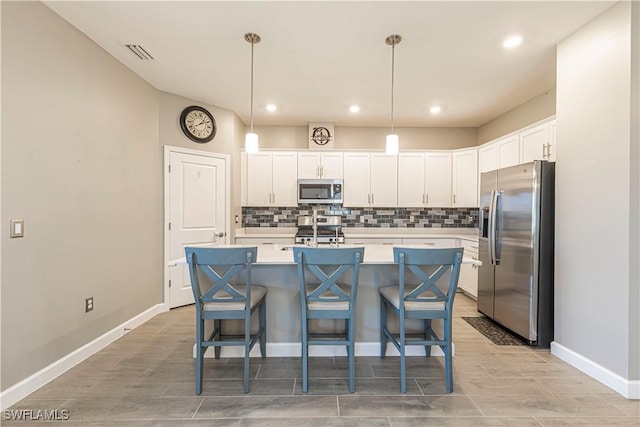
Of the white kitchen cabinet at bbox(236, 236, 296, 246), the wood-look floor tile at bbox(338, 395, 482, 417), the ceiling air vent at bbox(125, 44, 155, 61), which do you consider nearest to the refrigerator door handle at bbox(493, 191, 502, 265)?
the wood-look floor tile at bbox(338, 395, 482, 417)

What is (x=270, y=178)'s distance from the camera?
4.72m

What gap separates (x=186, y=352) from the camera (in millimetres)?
2584

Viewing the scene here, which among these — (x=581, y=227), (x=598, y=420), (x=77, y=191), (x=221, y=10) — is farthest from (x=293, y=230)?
(x=598, y=420)

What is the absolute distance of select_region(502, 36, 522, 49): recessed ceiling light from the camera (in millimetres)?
2457

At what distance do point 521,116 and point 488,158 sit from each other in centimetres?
64

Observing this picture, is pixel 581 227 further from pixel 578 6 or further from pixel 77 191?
pixel 77 191

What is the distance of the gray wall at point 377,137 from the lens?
4.99 metres

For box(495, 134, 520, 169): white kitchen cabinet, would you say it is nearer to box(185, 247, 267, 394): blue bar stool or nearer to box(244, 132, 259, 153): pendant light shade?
box(244, 132, 259, 153): pendant light shade

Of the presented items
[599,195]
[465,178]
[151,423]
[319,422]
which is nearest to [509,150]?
[465,178]

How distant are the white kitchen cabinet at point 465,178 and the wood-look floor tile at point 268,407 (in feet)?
11.9

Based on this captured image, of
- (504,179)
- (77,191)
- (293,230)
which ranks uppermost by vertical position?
(504,179)

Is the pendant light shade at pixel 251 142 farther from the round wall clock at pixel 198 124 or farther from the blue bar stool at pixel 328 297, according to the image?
the round wall clock at pixel 198 124

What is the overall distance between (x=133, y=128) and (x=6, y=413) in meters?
2.48

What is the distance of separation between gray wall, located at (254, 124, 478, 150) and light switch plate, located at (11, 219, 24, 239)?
3400 millimetres
